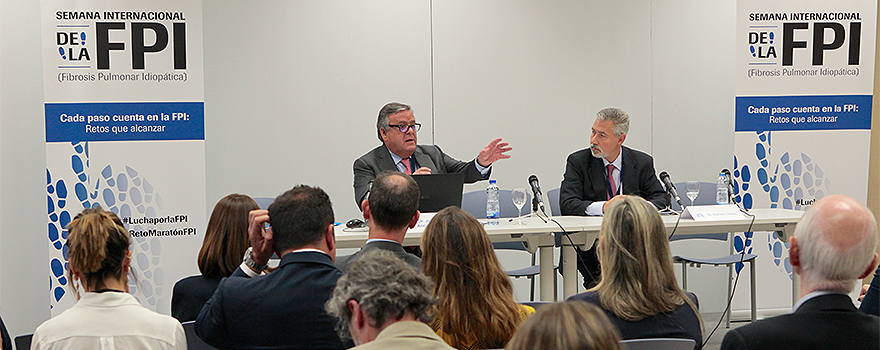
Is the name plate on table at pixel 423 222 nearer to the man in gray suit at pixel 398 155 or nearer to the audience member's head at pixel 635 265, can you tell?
the man in gray suit at pixel 398 155

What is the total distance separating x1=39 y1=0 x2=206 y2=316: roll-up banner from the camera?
4.75m

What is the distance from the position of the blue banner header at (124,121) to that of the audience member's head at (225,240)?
7.38 feet

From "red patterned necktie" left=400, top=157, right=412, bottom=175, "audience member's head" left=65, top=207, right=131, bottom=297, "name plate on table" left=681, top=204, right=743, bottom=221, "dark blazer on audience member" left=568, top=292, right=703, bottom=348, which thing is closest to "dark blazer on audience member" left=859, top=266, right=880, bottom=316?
"dark blazer on audience member" left=568, top=292, right=703, bottom=348

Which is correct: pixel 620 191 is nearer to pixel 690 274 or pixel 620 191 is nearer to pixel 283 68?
pixel 690 274

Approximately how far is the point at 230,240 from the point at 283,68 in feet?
9.91

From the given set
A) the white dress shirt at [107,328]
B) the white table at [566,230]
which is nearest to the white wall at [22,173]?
the white table at [566,230]

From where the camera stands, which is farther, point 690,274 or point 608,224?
point 690,274

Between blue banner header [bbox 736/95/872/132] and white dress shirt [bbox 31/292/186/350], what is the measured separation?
4.56 meters

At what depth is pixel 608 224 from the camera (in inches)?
95.6

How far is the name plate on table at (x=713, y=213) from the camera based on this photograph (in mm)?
4227

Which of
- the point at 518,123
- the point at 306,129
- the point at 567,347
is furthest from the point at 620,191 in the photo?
the point at 567,347

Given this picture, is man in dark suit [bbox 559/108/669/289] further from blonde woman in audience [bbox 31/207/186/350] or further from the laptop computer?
blonde woman in audience [bbox 31/207/186/350]

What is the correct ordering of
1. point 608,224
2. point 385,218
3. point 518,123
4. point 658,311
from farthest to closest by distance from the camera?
point 518,123
point 385,218
point 608,224
point 658,311

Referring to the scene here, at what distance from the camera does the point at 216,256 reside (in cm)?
283
